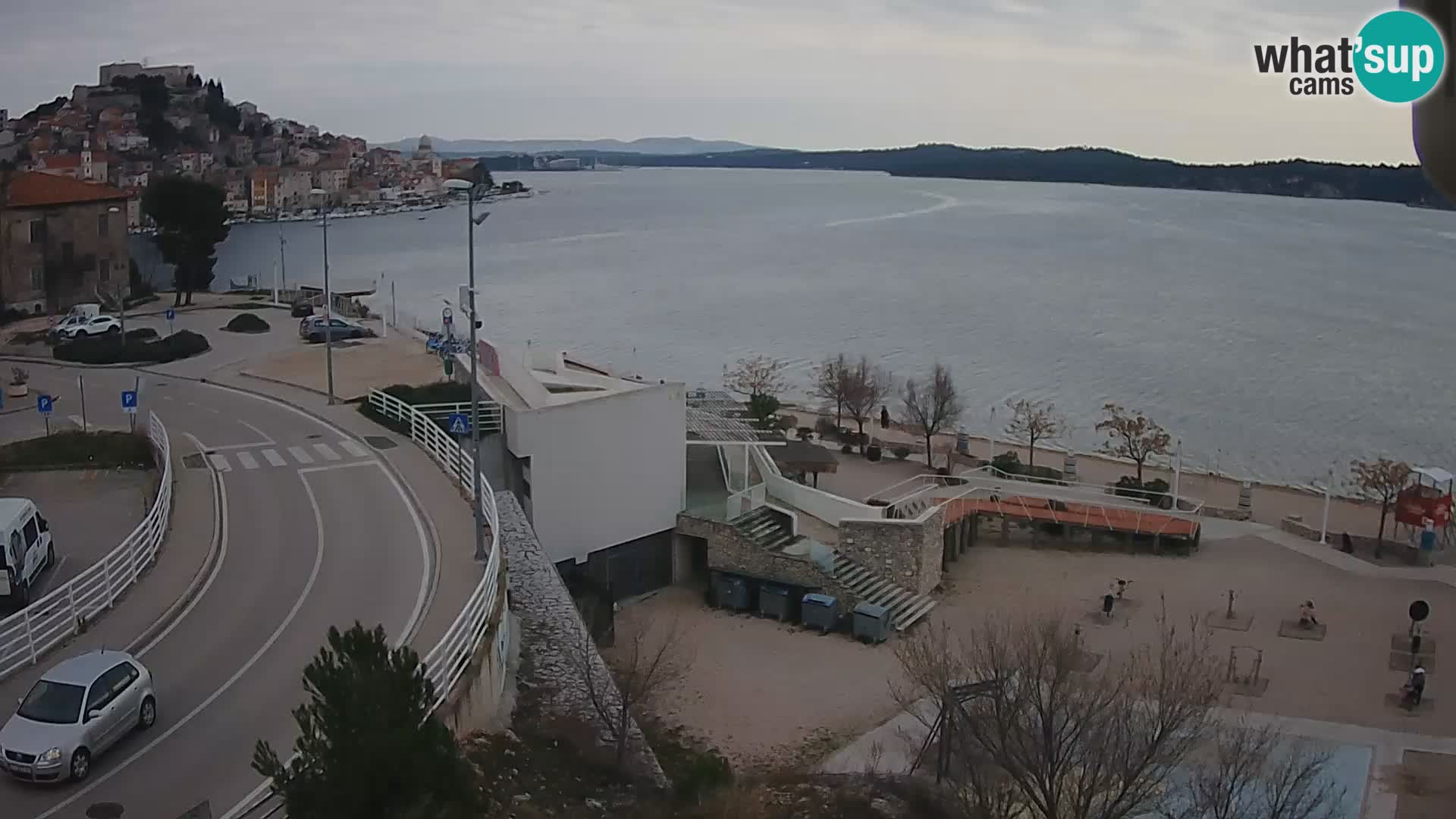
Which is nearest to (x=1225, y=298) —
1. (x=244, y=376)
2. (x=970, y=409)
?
(x=970, y=409)

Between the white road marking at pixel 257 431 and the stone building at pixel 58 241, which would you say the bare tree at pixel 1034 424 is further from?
the stone building at pixel 58 241

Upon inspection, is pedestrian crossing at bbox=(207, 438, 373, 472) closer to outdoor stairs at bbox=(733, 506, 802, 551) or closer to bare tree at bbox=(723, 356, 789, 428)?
outdoor stairs at bbox=(733, 506, 802, 551)

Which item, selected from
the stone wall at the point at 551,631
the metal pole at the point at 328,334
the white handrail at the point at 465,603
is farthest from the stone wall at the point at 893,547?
the metal pole at the point at 328,334

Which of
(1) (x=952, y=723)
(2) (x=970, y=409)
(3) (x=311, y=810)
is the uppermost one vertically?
(3) (x=311, y=810)

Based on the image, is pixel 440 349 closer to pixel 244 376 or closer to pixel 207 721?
pixel 244 376

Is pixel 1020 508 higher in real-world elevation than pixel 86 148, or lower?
lower

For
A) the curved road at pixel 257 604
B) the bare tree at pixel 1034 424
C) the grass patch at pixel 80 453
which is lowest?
the bare tree at pixel 1034 424

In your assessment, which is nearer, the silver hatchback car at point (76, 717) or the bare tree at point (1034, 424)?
the silver hatchback car at point (76, 717)
